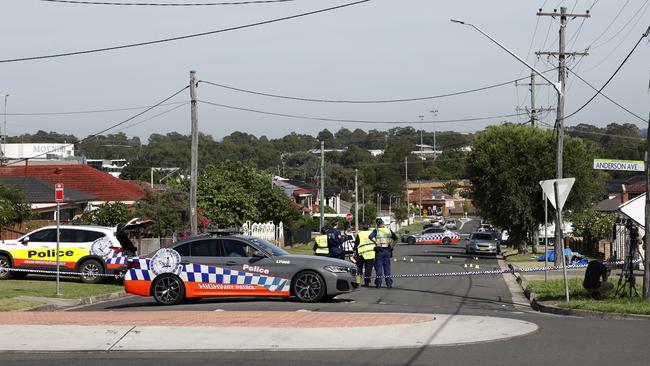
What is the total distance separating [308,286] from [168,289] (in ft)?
9.38

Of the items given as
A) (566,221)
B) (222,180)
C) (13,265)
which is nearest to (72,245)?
(13,265)

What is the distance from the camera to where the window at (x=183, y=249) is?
19156 mm

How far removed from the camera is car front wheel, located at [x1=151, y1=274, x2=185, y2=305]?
1905 cm

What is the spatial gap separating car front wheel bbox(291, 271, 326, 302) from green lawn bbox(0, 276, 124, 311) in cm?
573

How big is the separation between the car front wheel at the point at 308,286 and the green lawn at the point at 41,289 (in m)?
5.73

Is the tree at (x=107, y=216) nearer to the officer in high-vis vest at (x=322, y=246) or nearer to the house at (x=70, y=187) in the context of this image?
the house at (x=70, y=187)

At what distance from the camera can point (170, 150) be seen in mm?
133250

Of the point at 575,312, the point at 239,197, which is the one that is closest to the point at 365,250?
the point at 575,312

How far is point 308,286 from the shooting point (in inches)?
730

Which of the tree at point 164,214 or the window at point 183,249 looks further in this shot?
the tree at point 164,214

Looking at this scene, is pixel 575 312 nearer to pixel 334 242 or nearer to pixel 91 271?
pixel 334 242

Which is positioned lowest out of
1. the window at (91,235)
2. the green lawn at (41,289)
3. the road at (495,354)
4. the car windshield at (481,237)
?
the road at (495,354)

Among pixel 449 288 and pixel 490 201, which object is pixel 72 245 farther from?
pixel 490 201

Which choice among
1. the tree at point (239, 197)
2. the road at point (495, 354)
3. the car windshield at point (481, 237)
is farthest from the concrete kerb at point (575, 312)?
the car windshield at point (481, 237)
